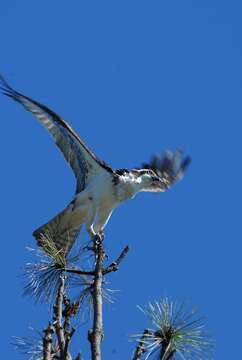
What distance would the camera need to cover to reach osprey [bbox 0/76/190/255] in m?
10.4

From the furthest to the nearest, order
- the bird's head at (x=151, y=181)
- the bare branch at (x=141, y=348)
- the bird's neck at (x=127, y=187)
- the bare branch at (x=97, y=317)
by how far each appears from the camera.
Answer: the bird's head at (x=151, y=181) → the bird's neck at (x=127, y=187) → the bare branch at (x=141, y=348) → the bare branch at (x=97, y=317)

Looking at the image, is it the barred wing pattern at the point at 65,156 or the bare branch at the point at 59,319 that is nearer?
the bare branch at the point at 59,319

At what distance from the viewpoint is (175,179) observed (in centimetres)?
1255

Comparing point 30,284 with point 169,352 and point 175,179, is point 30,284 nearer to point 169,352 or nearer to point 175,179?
point 169,352

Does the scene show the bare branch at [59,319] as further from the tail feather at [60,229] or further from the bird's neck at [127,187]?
the bird's neck at [127,187]

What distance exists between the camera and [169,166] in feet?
41.4

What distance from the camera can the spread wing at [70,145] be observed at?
10.7 metres

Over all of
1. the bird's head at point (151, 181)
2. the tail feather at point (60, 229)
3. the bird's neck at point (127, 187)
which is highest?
the bird's head at point (151, 181)

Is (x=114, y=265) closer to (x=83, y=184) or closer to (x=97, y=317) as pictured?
(x=97, y=317)

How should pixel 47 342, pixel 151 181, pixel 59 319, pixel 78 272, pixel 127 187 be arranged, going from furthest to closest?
pixel 151 181
pixel 127 187
pixel 78 272
pixel 59 319
pixel 47 342

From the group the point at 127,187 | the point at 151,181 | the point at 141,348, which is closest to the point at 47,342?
the point at 141,348

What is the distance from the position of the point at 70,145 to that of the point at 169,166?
205cm

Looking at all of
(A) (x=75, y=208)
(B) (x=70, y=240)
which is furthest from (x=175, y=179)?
(B) (x=70, y=240)

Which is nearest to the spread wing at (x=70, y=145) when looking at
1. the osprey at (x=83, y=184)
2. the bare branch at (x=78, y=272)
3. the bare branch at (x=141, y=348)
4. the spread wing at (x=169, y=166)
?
the osprey at (x=83, y=184)
